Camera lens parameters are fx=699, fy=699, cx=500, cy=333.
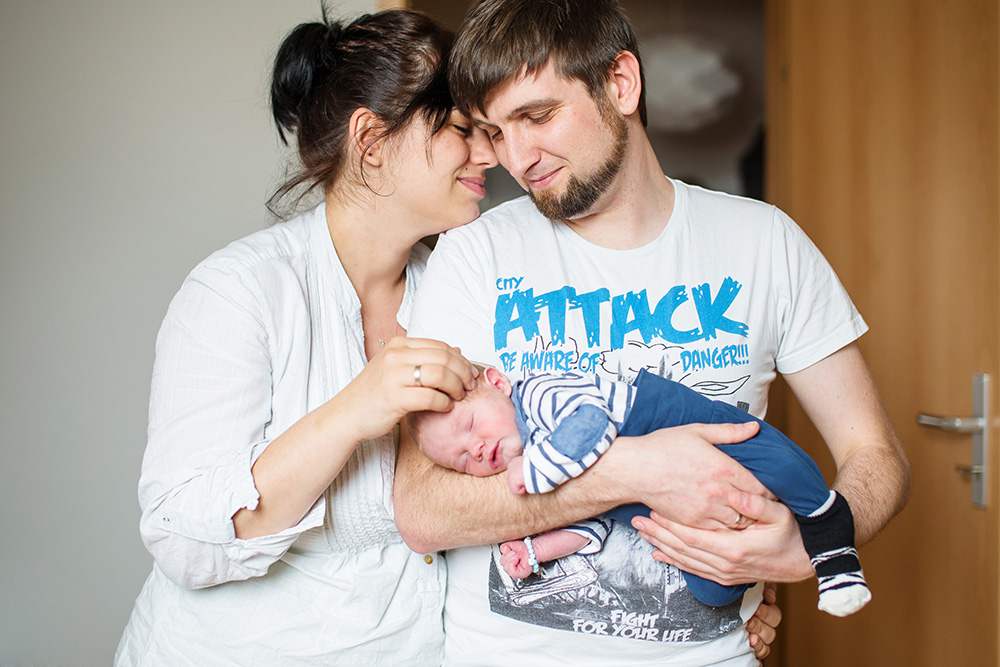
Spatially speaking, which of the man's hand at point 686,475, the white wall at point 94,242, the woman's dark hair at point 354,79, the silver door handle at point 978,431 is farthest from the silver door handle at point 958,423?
the white wall at point 94,242

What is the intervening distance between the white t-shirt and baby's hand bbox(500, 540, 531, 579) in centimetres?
4

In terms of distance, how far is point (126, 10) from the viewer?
1990mm

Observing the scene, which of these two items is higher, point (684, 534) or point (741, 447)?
point (741, 447)

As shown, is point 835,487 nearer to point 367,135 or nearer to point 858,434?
point 858,434

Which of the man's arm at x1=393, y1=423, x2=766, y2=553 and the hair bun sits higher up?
the hair bun

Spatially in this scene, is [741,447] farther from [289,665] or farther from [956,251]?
[956,251]

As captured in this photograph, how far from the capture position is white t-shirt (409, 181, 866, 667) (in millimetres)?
1204

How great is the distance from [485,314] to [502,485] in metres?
0.32

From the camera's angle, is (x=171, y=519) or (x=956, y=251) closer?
(x=171, y=519)

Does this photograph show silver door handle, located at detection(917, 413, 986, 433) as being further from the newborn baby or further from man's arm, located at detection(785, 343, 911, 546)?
the newborn baby

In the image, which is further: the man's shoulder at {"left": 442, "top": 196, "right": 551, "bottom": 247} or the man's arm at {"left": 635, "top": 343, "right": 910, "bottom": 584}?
the man's shoulder at {"left": 442, "top": 196, "right": 551, "bottom": 247}

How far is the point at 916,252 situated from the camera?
202cm

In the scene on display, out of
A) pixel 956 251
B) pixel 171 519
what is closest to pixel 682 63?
pixel 956 251

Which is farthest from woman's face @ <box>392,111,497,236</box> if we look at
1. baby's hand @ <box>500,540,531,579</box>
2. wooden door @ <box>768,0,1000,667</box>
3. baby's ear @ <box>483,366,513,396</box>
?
wooden door @ <box>768,0,1000,667</box>
